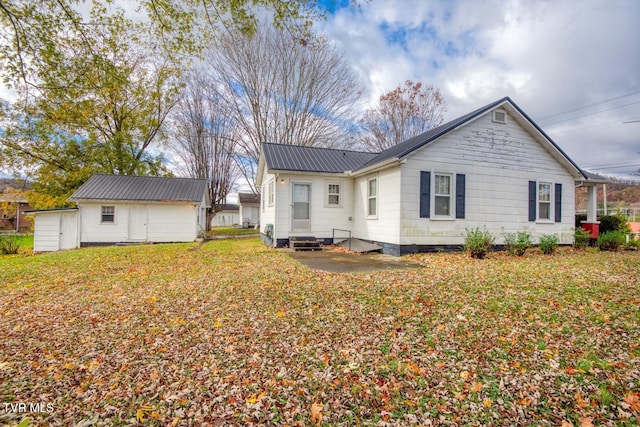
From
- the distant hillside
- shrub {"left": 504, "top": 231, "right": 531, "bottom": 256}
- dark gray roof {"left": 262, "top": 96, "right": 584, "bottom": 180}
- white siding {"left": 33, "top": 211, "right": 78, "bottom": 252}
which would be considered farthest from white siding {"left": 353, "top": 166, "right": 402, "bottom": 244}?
the distant hillside

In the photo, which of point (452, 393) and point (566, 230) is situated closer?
point (452, 393)

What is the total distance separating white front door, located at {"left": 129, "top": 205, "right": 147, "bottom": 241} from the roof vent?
57.6 feet

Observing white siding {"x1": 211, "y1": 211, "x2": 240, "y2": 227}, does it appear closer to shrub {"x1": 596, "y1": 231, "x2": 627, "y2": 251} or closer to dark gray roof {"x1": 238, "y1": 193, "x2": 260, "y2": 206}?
dark gray roof {"x1": 238, "y1": 193, "x2": 260, "y2": 206}

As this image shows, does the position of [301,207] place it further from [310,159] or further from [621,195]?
[621,195]

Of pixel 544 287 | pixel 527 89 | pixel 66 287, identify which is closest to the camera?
pixel 544 287

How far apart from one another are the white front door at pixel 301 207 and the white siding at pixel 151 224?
27.7 ft

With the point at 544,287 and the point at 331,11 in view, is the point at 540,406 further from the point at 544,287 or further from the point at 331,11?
the point at 331,11

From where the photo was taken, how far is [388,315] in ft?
13.3

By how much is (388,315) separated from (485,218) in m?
7.94

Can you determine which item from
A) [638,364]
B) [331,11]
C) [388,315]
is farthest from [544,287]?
[331,11]

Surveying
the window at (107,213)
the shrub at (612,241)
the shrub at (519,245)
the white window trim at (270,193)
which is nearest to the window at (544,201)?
the shrub at (612,241)

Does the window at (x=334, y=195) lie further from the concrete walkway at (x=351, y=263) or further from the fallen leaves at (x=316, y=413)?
the fallen leaves at (x=316, y=413)

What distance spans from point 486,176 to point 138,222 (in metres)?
17.4

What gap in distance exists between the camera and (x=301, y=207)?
A: 12.1 metres
